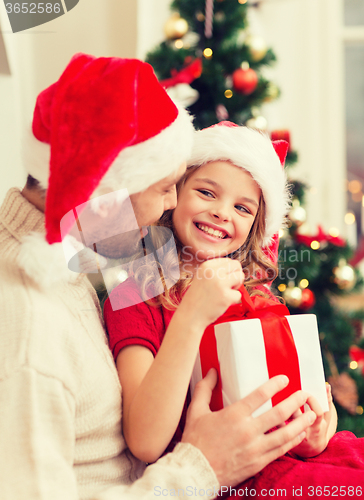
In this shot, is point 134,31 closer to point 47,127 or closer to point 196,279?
point 47,127

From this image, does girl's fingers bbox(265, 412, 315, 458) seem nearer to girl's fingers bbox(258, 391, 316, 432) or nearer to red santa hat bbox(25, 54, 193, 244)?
girl's fingers bbox(258, 391, 316, 432)

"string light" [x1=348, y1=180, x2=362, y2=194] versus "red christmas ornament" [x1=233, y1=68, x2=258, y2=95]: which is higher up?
"red christmas ornament" [x1=233, y1=68, x2=258, y2=95]

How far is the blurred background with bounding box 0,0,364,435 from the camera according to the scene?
105 cm

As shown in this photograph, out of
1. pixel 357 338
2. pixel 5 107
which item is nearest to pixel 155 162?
pixel 5 107

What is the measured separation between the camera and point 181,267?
0.94m

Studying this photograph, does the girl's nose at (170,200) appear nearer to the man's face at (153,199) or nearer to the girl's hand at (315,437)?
the man's face at (153,199)

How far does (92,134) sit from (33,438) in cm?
40

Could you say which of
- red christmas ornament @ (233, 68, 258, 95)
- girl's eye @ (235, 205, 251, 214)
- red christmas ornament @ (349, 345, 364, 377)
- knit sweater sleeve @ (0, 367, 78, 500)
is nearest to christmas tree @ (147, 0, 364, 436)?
red christmas ornament @ (233, 68, 258, 95)

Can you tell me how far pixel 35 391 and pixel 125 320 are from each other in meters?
0.27

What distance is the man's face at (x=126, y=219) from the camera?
630 millimetres

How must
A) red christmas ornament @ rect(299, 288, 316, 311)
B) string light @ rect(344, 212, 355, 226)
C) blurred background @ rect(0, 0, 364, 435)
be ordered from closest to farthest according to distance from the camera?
blurred background @ rect(0, 0, 364, 435) → red christmas ornament @ rect(299, 288, 316, 311) → string light @ rect(344, 212, 355, 226)

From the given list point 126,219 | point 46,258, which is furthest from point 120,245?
point 46,258

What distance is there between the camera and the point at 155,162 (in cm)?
65

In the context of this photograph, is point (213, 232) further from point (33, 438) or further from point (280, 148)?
point (33, 438)
